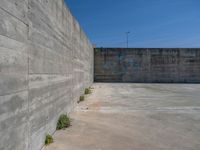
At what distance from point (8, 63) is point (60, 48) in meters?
2.24

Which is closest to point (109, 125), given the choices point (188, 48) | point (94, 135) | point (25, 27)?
point (94, 135)

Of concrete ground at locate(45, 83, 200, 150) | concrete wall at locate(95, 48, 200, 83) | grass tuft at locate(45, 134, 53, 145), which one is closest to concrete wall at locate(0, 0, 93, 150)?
grass tuft at locate(45, 134, 53, 145)

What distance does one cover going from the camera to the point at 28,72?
89.7 inches

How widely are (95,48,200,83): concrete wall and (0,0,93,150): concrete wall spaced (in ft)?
43.9

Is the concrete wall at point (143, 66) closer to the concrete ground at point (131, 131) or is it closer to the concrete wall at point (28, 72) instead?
the concrete ground at point (131, 131)

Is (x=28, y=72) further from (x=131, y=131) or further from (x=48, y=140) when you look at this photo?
(x=131, y=131)

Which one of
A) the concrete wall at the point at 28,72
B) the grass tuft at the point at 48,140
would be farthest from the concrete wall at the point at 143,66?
the grass tuft at the point at 48,140

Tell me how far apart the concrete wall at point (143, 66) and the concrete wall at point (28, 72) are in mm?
13390

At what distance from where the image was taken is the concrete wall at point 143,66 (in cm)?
1697

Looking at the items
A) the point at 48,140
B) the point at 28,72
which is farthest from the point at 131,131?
the point at 28,72

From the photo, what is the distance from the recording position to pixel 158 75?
672 inches

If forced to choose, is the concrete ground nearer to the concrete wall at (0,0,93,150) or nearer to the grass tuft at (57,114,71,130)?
the grass tuft at (57,114,71,130)

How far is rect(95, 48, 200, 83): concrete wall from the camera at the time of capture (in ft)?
55.7

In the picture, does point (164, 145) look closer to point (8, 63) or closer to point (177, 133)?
point (177, 133)
